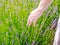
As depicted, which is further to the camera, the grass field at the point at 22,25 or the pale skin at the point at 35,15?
the grass field at the point at 22,25

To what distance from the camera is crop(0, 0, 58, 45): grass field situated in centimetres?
205

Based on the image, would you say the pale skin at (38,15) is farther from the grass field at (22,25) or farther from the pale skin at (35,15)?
the grass field at (22,25)

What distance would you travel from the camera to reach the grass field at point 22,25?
6.74 feet

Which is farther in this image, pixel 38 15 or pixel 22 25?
pixel 22 25

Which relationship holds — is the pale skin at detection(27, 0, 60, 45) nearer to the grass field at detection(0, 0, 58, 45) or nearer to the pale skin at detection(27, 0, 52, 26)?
the pale skin at detection(27, 0, 52, 26)

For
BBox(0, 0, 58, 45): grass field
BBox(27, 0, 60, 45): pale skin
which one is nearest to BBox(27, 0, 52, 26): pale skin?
BBox(27, 0, 60, 45): pale skin

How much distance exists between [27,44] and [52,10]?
0.45 m

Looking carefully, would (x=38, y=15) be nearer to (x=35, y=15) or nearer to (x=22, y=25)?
(x=35, y=15)

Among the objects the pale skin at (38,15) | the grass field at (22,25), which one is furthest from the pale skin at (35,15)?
the grass field at (22,25)

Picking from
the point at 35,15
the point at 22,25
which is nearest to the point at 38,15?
the point at 35,15

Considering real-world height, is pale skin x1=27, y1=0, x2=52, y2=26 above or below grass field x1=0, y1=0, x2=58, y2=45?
above

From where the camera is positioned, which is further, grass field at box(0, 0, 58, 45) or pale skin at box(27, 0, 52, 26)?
grass field at box(0, 0, 58, 45)

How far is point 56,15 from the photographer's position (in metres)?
2.27

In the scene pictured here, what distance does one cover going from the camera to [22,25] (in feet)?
6.82
